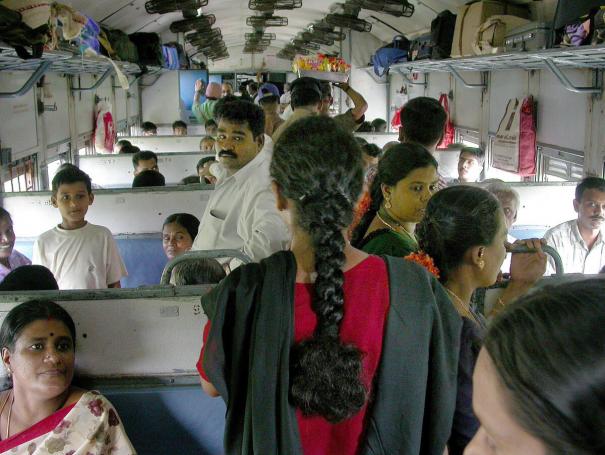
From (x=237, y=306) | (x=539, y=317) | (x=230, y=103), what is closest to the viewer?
(x=539, y=317)

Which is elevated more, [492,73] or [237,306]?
[492,73]

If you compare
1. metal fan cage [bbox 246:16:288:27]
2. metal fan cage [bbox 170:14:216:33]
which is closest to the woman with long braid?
metal fan cage [bbox 170:14:216:33]

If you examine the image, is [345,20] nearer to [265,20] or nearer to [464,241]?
[265,20]

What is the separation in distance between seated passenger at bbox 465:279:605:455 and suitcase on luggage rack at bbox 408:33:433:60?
8597 millimetres

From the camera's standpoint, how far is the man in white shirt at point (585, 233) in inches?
159

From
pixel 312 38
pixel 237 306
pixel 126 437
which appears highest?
pixel 312 38

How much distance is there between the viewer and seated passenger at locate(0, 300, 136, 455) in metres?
2.20

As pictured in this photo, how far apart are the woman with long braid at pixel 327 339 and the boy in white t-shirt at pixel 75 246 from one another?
8.47 feet

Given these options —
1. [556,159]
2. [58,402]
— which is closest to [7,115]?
[58,402]

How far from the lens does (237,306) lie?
4.97 feet

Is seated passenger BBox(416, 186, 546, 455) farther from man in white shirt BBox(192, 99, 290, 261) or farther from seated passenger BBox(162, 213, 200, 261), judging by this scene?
seated passenger BBox(162, 213, 200, 261)

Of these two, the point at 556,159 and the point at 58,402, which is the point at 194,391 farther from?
the point at 556,159

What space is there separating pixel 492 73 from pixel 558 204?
394 cm

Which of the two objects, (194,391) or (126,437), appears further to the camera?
(194,391)
